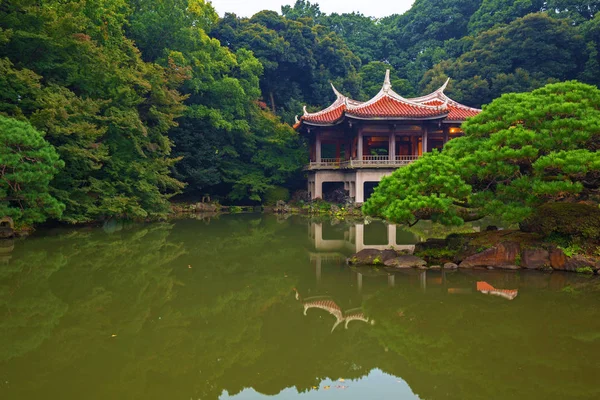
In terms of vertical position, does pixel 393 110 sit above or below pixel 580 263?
above

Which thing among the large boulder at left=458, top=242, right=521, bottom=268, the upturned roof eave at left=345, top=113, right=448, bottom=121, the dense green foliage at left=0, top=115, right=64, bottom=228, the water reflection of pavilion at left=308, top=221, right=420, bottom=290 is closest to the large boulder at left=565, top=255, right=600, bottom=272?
the large boulder at left=458, top=242, right=521, bottom=268

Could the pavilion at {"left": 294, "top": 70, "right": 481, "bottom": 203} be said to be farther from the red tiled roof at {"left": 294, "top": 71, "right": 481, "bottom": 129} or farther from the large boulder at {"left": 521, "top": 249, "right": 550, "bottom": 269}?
the large boulder at {"left": 521, "top": 249, "right": 550, "bottom": 269}

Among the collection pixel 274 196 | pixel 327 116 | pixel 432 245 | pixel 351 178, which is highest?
pixel 327 116

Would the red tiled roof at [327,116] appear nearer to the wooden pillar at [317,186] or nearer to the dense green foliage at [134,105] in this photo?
the wooden pillar at [317,186]

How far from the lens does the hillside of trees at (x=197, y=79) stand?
46.5ft

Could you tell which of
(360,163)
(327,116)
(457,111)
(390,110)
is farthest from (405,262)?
(457,111)

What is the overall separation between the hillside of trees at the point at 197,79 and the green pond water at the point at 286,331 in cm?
557

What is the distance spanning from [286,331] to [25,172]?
386 inches

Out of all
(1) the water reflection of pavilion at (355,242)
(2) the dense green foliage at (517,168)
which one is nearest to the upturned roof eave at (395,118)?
(1) the water reflection of pavilion at (355,242)

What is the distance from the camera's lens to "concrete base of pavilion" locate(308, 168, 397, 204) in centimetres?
2280

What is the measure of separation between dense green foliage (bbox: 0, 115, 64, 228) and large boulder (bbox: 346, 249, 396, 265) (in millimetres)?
8704

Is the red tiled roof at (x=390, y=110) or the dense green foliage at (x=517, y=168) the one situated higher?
the red tiled roof at (x=390, y=110)

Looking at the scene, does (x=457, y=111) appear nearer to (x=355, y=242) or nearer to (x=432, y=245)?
(x=355, y=242)

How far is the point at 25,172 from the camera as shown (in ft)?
40.0
